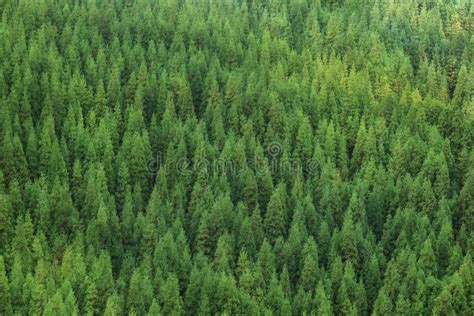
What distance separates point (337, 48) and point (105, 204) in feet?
217

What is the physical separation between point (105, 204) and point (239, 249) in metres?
20.1

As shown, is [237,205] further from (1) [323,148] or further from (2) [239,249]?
(1) [323,148]

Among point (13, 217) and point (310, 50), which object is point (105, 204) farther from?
point (310, 50)

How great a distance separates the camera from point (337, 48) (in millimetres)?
191500

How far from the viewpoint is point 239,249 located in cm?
13325

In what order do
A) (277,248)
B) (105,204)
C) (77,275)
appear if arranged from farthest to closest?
(105,204) < (277,248) < (77,275)

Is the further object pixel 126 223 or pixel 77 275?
pixel 126 223

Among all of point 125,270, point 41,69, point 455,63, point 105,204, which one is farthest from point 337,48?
point 125,270

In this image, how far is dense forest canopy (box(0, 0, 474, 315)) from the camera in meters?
123

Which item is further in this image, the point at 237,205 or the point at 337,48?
the point at 337,48

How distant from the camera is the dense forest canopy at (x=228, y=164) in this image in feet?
405

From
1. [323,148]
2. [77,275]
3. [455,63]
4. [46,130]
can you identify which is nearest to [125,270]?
[77,275]

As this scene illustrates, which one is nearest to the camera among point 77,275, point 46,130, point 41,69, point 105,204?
point 77,275

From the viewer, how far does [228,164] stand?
15238 cm
